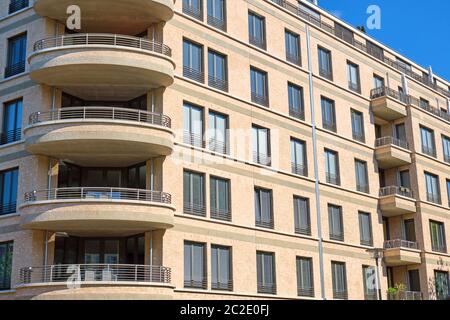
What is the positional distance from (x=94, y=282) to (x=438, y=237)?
96.5 ft

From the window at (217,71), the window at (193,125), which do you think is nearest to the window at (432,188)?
the window at (217,71)

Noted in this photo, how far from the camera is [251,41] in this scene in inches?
1388

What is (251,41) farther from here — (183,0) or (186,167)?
(186,167)

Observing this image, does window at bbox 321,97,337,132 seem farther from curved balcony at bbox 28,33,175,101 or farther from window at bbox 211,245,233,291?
curved balcony at bbox 28,33,175,101

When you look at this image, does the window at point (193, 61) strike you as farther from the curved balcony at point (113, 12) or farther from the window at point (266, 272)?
the window at point (266, 272)

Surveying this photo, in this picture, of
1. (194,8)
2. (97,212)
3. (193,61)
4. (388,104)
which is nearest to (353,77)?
(388,104)

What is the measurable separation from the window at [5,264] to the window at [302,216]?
15.6 metres

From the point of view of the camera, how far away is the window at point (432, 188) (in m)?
45.4

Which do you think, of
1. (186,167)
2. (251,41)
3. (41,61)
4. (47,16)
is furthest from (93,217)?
(251,41)

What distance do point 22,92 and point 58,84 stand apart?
2332mm

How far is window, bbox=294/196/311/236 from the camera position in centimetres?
3469

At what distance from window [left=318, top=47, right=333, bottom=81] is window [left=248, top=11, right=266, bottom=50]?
5632 mm

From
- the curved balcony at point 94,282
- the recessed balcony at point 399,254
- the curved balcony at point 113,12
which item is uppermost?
the curved balcony at point 113,12

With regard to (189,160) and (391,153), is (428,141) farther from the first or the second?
(189,160)
